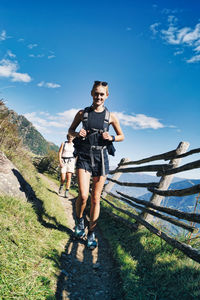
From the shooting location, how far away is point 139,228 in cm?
352

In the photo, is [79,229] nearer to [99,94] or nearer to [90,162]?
[90,162]

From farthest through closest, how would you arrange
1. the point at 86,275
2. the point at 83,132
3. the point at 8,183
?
the point at 8,183 → the point at 83,132 → the point at 86,275

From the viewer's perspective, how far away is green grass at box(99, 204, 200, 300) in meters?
1.94

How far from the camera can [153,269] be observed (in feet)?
7.88

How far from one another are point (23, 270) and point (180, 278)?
1.70 metres

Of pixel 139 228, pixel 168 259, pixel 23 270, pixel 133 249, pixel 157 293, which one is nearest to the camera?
pixel 23 270

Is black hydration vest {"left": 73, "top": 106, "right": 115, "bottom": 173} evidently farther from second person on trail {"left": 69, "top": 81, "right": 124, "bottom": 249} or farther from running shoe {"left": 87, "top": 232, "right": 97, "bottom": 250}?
running shoe {"left": 87, "top": 232, "right": 97, "bottom": 250}

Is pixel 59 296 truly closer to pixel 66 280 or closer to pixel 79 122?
pixel 66 280

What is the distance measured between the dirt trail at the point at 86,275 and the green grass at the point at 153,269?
147 millimetres

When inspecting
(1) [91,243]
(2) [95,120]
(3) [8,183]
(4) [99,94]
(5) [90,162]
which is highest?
(4) [99,94]

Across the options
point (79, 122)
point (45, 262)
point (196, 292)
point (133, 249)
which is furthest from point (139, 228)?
point (79, 122)

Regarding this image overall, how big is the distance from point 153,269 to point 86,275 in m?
0.88

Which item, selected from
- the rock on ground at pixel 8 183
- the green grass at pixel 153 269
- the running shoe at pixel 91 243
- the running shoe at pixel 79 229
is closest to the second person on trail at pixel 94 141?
the running shoe at pixel 91 243

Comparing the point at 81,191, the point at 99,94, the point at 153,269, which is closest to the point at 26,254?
the point at 81,191
